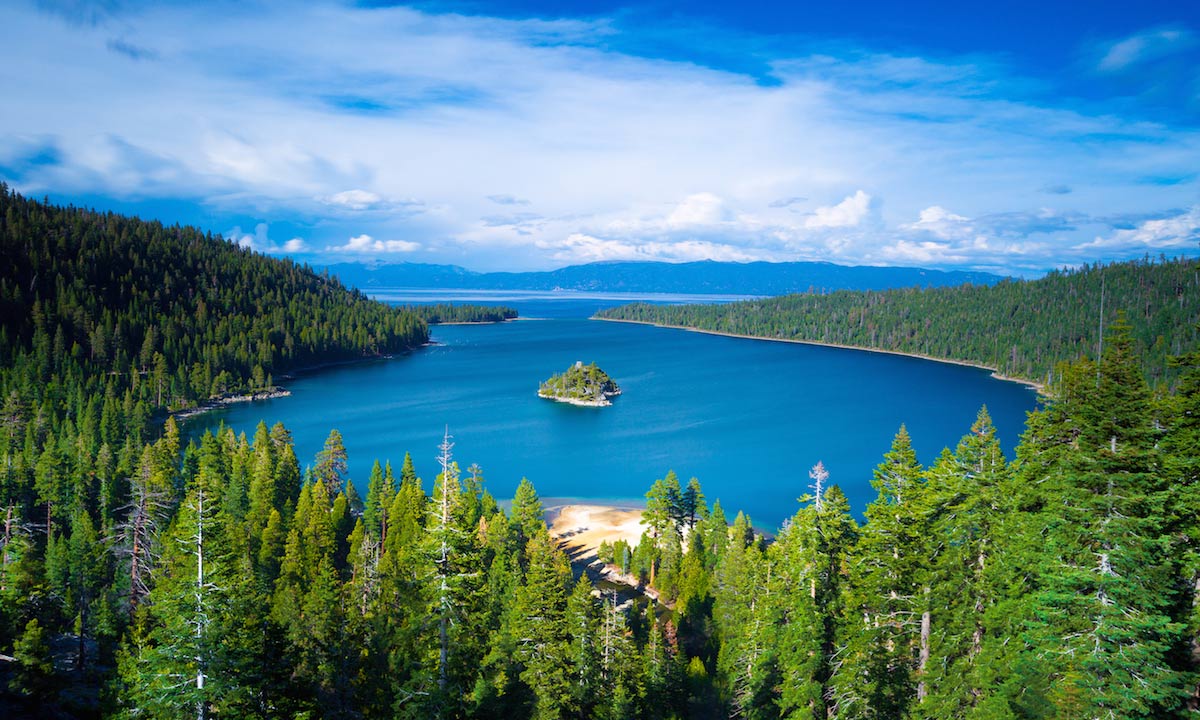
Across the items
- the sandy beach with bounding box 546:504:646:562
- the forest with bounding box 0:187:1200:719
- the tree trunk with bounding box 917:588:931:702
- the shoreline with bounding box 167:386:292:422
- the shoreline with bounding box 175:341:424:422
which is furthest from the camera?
the shoreline with bounding box 175:341:424:422

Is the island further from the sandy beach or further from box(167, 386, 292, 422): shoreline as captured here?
the sandy beach

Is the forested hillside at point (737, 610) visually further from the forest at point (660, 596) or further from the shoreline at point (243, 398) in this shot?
the shoreline at point (243, 398)

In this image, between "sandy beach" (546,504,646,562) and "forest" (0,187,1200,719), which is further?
"sandy beach" (546,504,646,562)

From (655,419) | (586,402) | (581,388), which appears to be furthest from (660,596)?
(581,388)

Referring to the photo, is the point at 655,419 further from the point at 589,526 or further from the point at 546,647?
the point at 546,647

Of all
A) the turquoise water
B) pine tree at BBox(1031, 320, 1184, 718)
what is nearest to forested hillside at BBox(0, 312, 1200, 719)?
pine tree at BBox(1031, 320, 1184, 718)
